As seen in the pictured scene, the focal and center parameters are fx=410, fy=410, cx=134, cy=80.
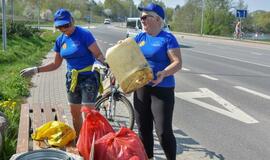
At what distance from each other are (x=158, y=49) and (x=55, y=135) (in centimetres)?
129

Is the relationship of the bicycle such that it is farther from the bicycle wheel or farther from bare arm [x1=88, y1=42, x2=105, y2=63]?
bare arm [x1=88, y1=42, x2=105, y2=63]

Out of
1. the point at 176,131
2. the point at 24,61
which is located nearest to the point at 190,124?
the point at 176,131

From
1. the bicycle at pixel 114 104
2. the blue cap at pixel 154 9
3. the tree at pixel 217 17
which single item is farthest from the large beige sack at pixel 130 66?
the tree at pixel 217 17

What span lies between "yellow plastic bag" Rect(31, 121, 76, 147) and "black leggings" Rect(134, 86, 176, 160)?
30.3 inches

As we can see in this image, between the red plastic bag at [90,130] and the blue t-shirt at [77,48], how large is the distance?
1.03 m

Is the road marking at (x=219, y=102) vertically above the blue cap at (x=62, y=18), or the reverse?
the blue cap at (x=62, y=18)

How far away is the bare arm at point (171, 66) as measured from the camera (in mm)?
3779

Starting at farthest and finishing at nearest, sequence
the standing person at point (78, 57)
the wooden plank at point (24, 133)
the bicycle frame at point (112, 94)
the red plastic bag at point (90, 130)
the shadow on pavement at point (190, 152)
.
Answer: the bicycle frame at point (112, 94), the shadow on pavement at point (190, 152), the standing person at point (78, 57), the wooden plank at point (24, 133), the red plastic bag at point (90, 130)

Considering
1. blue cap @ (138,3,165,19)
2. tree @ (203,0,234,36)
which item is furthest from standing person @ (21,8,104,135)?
tree @ (203,0,234,36)

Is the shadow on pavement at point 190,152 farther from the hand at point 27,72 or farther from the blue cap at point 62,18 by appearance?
the blue cap at point 62,18

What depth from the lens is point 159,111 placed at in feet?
13.3

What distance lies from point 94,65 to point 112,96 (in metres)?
Answer: 1.41

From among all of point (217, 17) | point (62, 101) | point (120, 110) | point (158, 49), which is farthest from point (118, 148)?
point (217, 17)

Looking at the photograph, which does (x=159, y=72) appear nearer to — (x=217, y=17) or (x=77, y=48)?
(x=77, y=48)
